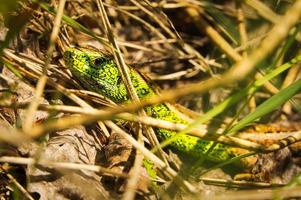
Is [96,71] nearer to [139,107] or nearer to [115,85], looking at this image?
[115,85]

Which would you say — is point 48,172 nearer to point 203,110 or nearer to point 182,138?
point 182,138

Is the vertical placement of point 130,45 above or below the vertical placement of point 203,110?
above

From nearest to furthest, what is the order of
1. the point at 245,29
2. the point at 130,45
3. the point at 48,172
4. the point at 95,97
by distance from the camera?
the point at 48,172
the point at 95,97
the point at 130,45
the point at 245,29

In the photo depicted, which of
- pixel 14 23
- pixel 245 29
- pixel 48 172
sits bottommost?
pixel 48 172

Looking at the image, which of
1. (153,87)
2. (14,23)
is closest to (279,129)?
(153,87)

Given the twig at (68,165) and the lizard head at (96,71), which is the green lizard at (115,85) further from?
the twig at (68,165)

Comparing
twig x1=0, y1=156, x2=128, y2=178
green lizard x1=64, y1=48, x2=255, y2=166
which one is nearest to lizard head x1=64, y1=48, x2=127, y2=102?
green lizard x1=64, y1=48, x2=255, y2=166

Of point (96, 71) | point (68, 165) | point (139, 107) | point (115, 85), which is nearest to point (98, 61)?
point (96, 71)
